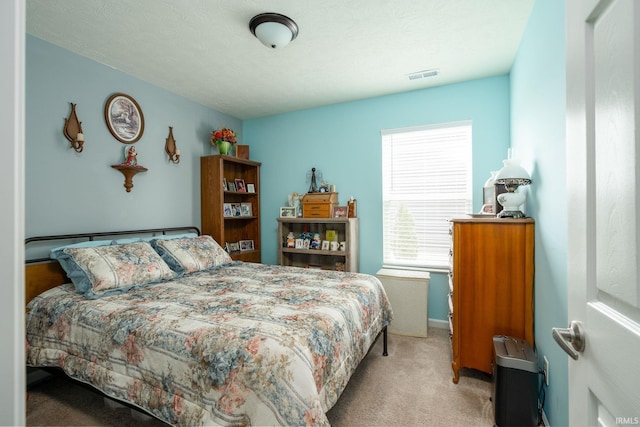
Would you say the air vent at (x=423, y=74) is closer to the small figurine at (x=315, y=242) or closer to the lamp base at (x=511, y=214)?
the lamp base at (x=511, y=214)

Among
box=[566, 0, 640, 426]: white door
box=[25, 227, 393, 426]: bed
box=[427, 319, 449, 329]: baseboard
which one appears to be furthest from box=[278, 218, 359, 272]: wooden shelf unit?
box=[566, 0, 640, 426]: white door

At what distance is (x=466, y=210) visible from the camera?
319cm

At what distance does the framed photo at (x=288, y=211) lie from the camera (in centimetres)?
395

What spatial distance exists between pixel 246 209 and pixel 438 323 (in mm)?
2932

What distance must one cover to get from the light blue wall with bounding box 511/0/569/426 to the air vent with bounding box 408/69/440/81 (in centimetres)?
84

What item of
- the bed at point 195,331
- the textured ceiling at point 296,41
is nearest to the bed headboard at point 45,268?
the bed at point 195,331

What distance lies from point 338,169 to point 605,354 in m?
3.36

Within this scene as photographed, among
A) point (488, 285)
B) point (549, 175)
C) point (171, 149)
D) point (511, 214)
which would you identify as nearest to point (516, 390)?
point (488, 285)

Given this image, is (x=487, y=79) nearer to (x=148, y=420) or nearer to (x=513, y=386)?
(x=513, y=386)

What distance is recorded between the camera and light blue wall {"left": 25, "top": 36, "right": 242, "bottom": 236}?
2.27m

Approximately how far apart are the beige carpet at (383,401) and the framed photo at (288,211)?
2089 millimetres

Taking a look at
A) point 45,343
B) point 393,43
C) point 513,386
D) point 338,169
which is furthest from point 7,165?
point 338,169

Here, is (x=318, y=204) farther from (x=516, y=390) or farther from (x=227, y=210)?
(x=516, y=390)

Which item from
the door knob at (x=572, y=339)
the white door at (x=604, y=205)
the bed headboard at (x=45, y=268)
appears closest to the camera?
the white door at (x=604, y=205)
